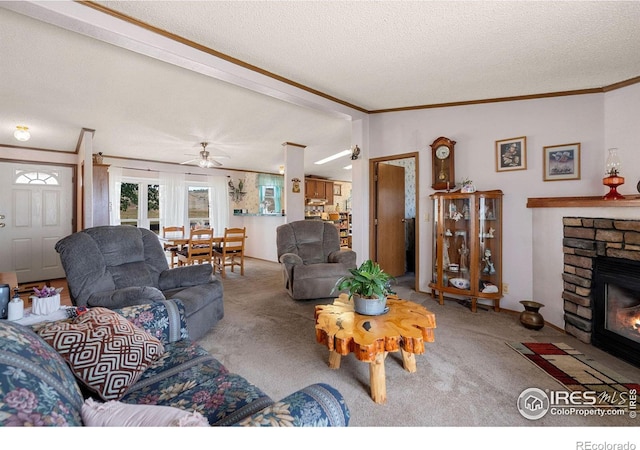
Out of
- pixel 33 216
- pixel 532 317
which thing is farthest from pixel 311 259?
pixel 33 216

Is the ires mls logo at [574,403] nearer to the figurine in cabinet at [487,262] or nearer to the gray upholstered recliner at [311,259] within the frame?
the figurine in cabinet at [487,262]

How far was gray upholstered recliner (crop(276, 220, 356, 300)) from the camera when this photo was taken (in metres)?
3.41

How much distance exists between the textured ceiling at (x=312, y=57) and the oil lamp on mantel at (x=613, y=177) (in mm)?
754

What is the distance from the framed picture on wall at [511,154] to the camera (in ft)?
10.2

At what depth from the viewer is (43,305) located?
5.54 ft

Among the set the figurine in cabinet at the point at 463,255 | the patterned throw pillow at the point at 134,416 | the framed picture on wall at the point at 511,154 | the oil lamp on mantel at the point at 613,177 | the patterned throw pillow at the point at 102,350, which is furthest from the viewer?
the figurine in cabinet at the point at 463,255

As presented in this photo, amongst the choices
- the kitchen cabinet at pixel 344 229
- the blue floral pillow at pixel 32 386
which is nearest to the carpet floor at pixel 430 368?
the blue floral pillow at pixel 32 386

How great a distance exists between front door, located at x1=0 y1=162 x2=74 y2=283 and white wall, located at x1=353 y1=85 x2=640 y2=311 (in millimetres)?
5615

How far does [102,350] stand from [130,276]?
144 cm

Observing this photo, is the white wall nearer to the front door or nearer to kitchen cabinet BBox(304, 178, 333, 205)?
kitchen cabinet BBox(304, 178, 333, 205)

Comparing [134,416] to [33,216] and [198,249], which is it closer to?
[198,249]

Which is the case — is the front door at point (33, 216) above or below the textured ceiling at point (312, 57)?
below
